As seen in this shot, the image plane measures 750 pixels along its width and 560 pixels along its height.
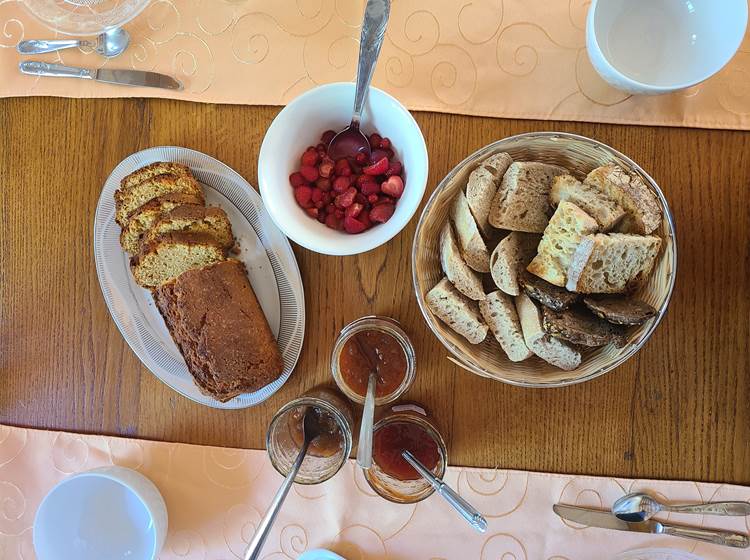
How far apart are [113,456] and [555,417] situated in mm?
1004

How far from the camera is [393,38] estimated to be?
3.87 feet

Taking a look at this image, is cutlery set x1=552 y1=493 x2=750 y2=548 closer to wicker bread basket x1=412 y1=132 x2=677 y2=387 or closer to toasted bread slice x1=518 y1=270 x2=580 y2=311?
wicker bread basket x1=412 y1=132 x2=677 y2=387

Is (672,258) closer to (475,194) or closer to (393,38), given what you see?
(475,194)

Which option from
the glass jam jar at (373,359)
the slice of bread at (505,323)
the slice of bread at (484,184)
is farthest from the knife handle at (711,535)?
the slice of bread at (484,184)

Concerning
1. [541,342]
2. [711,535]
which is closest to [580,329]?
[541,342]

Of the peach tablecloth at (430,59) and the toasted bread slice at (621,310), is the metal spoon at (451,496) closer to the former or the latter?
the toasted bread slice at (621,310)

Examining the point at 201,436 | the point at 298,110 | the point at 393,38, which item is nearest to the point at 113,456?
the point at 201,436

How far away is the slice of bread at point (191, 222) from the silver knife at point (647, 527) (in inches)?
36.9

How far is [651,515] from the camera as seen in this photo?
1164 mm

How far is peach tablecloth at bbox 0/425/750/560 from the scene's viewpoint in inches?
47.2

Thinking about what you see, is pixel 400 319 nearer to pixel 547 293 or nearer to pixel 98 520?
pixel 547 293

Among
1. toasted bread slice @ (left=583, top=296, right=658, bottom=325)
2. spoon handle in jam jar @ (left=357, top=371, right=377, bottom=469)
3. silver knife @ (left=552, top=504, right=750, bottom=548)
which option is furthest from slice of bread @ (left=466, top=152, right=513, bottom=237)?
silver knife @ (left=552, top=504, right=750, bottom=548)

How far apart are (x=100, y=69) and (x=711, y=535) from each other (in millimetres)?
1653

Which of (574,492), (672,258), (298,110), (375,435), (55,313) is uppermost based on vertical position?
(298,110)
